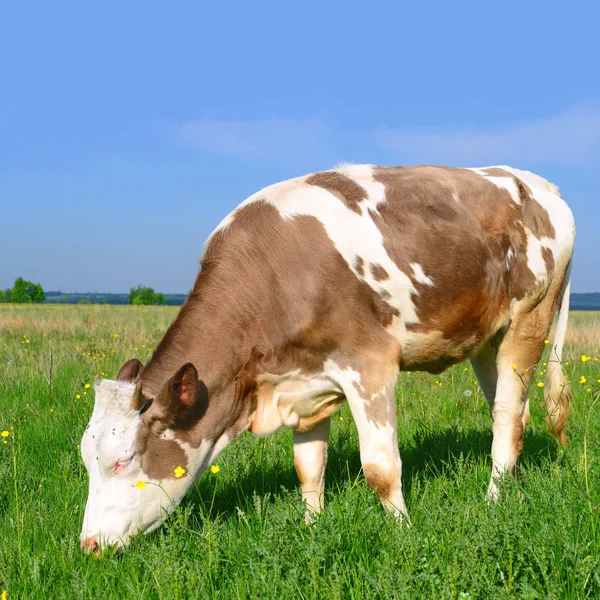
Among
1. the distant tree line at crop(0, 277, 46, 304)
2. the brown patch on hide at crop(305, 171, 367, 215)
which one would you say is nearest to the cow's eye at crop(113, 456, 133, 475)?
the brown patch on hide at crop(305, 171, 367, 215)

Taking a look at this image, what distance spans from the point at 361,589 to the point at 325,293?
173cm

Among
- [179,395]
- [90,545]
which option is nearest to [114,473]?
[90,545]

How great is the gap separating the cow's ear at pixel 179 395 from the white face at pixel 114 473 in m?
0.15

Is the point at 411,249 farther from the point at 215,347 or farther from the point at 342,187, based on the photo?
the point at 215,347

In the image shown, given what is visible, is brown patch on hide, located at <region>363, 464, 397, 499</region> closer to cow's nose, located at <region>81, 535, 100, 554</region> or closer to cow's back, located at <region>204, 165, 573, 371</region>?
cow's back, located at <region>204, 165, 573, 371</region>

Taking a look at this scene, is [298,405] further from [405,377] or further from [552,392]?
[405,377]

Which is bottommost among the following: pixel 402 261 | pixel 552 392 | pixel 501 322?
pixel 552 392

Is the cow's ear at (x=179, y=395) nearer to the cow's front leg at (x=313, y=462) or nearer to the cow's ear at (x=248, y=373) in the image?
the cow's ear at (x=248, y=373)

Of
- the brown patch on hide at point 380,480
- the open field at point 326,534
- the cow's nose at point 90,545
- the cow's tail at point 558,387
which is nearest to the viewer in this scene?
the open field at point 326,534

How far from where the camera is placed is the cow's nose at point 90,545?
369 centimetres

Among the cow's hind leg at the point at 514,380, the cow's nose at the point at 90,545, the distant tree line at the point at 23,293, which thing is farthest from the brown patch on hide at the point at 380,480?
the distant tree line at the point at 23,293

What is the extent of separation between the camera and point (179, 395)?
3861 millimetres

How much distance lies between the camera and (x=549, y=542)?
3184 mm

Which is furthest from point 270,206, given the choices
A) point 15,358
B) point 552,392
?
point 15,358
